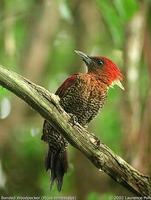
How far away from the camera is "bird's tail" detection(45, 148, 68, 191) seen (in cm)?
435

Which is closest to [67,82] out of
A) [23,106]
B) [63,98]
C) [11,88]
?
[63,98]

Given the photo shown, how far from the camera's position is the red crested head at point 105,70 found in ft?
15.6

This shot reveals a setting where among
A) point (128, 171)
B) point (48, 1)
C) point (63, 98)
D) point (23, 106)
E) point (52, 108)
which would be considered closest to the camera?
point (52, 108)

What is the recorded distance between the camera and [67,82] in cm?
460

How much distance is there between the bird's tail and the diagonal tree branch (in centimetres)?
86

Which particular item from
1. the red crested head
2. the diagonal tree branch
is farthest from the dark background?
the diagonal tree branch

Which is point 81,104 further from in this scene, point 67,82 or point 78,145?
point 78,145

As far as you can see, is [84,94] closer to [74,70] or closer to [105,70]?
[105,70]

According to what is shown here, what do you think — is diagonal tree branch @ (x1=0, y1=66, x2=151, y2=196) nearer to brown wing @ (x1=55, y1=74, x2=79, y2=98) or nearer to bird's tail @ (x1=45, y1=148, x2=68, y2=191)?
bird's tail @ (x1=45, y1=148, x2=68, y2=191)

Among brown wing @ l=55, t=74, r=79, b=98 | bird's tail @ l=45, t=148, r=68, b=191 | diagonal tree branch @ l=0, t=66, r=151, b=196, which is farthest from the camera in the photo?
brown wing @ l=55, t=74, r=79, b=98

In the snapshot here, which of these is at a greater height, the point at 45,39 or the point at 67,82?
the point at 45,39

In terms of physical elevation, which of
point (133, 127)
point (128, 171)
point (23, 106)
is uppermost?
point (23, 106)

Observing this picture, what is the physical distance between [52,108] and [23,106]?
7.91 ft

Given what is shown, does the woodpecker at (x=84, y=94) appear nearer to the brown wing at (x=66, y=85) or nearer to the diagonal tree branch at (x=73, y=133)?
the brown wing at (x=66, y=85)
